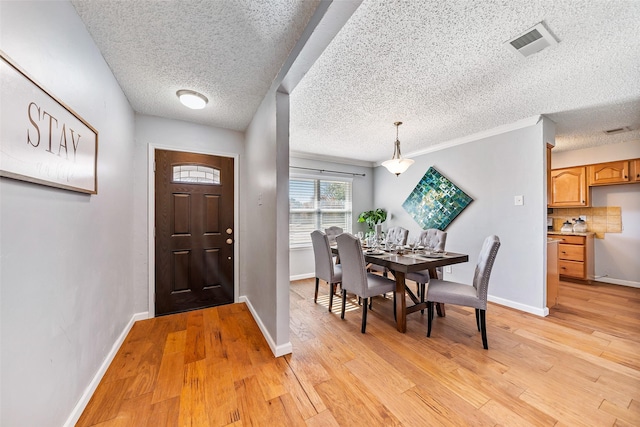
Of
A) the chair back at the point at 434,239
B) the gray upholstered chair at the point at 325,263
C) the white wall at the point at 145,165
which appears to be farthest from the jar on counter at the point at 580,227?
the white wall at the point at 145,165

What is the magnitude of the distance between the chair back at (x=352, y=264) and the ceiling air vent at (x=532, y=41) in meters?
1.91

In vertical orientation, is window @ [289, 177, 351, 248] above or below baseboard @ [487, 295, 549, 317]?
above

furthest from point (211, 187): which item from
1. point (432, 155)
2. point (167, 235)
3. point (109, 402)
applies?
point (432, 155)

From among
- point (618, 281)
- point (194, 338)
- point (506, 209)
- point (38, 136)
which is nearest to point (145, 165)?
point (38, 136)

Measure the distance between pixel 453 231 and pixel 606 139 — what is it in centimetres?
281

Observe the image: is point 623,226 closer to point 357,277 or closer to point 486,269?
point 486,269

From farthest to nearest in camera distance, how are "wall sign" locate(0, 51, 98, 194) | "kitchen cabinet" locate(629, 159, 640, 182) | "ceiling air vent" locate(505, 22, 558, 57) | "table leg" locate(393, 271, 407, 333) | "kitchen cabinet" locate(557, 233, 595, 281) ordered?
"kitchen cabinet" locate(557, 233, 595, 281) < "kitchen cabinet" locate(629, 159, 640, 182) < "table leg" locate(393, 271, 407, 333) < "ceiling air vent" locate(505, 22, 558, 57) < "wall sign" locate(0, 51, 98, 194)

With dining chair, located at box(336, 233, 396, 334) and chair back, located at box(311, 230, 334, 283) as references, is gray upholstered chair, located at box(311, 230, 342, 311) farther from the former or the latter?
dining chair, located at box(336, 233, 396, 334)

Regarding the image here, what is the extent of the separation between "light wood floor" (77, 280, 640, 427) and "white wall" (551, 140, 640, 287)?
1.97m

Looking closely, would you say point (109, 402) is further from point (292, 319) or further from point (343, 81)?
point (343, 81)

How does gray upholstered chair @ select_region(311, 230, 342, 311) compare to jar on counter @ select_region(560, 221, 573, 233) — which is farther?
jar on counter @ select_region(560, 221, 573, 233)

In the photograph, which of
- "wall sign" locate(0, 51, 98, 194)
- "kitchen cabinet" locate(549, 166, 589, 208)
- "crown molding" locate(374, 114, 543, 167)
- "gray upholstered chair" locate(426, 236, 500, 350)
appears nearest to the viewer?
"wall sign" locate(0, 51, 98, 194)

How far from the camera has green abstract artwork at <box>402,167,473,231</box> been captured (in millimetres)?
3760

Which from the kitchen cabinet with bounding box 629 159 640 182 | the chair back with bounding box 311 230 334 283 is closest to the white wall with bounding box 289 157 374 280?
the chair back with bounding box 311 230 334 283
